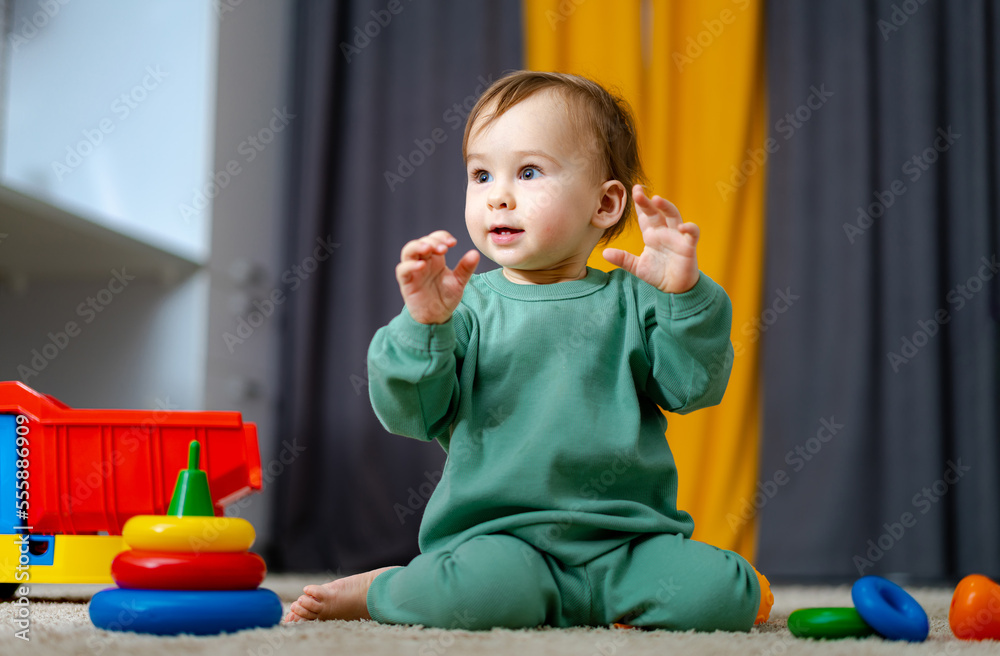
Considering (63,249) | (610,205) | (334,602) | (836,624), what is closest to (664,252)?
(610,205)

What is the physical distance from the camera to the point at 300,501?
6.40 feet

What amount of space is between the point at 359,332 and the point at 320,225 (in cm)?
27

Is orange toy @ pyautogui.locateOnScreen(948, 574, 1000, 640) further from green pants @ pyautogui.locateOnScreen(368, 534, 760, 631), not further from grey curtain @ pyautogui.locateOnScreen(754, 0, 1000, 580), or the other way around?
grey curtain @ pyautogui.locateOnScreen(754, 0, 1000, 580)

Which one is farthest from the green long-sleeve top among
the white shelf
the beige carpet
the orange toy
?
the white shelf

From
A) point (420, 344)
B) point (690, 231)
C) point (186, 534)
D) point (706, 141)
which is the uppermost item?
point (706, 141)

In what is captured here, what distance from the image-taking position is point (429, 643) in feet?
2.14

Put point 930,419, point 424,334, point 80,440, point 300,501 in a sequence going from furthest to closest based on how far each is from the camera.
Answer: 1. point 300,501
2. point 930,419
3. point 80,440
4. point 424,334

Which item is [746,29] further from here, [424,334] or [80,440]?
[80,440]

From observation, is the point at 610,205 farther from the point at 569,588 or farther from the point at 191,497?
the point at 191,497

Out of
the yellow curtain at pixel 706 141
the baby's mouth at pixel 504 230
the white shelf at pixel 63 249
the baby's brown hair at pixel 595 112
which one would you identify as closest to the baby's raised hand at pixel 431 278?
the baby's mouth at pixel 504 230

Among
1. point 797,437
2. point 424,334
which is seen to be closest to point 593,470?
point 424,334

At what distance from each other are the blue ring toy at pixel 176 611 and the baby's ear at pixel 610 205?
0.52 meters

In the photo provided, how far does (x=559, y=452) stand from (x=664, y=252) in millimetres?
220

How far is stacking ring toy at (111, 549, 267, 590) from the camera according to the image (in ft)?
2.28
